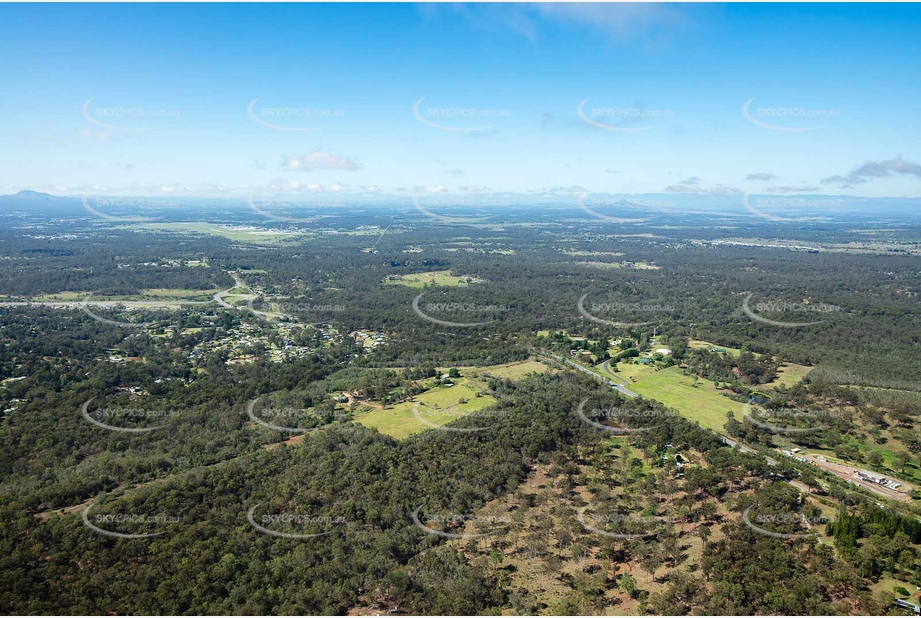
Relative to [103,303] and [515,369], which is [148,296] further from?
[515,369]

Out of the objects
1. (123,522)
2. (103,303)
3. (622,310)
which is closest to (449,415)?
(123,522)

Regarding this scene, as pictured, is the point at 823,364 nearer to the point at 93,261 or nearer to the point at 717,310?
the point at 717,310

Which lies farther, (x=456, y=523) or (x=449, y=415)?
(x=449, y=415)

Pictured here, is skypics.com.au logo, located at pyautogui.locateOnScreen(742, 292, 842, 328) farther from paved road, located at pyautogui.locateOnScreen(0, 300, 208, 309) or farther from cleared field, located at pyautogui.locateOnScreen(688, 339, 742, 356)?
paved road, located at pyautogui.locateOnScreen(0, 300, 208, 309)

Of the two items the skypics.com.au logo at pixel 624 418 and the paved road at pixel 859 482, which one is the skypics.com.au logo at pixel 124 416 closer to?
the skypics.com.au logo at pixel 624 418

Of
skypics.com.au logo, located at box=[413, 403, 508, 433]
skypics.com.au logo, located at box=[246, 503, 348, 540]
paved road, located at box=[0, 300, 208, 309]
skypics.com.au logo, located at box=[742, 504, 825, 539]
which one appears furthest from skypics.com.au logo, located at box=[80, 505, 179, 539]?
paved road, located at box=[0, 300, 208, 309]

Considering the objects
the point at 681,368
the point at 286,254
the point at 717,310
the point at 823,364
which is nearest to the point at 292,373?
the point at 681,368
